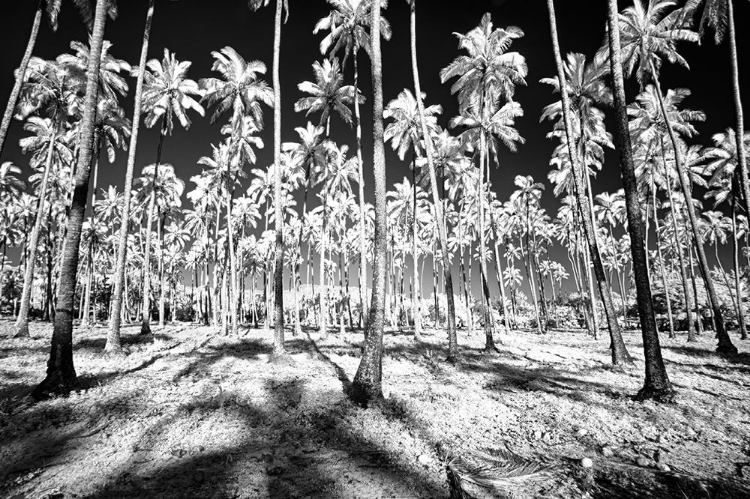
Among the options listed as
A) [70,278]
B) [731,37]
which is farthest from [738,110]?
[70,278]

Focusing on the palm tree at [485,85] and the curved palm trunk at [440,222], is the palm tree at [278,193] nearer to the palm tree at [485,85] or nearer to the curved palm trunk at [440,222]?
the curved palm trunk at [440,222]

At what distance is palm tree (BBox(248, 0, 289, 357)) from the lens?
1241 centimetres

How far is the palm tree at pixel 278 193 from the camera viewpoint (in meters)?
12.4

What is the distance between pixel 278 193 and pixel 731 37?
18262mm

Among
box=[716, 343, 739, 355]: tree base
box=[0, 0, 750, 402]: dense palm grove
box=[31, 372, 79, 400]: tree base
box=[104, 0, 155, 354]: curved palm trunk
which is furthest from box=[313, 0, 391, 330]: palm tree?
box=[716, 343, 739, 355]: tree base

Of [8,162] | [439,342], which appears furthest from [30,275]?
[439,342]

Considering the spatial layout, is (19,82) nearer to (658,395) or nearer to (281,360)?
(281,360)

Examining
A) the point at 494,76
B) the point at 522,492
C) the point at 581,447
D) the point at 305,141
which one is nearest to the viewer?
the point at 522,492

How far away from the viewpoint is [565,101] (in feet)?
41.8

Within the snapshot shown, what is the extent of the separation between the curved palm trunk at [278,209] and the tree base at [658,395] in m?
10.9

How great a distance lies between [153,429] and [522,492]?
21.4ft

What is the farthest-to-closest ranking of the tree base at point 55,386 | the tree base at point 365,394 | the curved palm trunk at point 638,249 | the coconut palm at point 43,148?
the coconut palm at point 43,148 → the curved palm trunk at point 638,249 → the tree base at point 365,394 → the tree base at point 55,386

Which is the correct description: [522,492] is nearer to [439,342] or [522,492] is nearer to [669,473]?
[669,473]

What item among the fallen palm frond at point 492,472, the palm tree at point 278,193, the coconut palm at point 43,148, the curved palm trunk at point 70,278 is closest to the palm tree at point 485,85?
the palm tree at point 278,193
